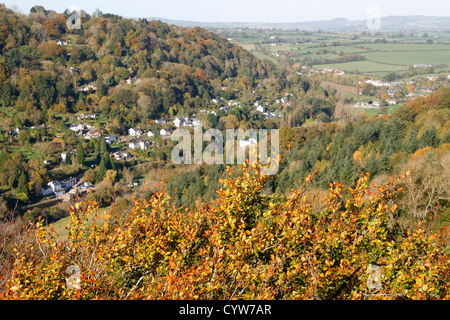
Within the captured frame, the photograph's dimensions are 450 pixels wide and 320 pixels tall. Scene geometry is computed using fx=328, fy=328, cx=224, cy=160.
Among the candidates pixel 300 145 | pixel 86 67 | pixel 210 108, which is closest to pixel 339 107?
pixel 210 108

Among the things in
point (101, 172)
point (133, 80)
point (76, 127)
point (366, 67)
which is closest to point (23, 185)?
point (101, 172)

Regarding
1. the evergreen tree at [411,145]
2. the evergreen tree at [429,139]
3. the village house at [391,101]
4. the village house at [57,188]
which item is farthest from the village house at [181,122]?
the evergreen tree at [429,139]

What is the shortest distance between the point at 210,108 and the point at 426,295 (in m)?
63.8

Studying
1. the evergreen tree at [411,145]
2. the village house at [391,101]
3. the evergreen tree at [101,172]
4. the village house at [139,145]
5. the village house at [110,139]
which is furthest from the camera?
the village house at [391,101]

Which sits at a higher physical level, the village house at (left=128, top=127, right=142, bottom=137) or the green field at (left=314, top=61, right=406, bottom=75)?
the green field at (left=314, top=61, right=406, bottom=75)

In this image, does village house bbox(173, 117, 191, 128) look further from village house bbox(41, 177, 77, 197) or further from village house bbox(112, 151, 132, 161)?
village house bbox(41, 177, 77, 197)

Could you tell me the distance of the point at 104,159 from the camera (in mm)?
37219

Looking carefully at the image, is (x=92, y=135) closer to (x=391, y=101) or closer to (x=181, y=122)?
(x=181, y=122)

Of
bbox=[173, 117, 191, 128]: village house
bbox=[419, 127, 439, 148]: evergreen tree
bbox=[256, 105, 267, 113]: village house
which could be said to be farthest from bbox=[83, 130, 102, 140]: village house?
bbox=[419, 127, 439, 148]: evergreen tree

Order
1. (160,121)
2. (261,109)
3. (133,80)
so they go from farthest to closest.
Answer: (261,109) < (133,80) < (160,121)

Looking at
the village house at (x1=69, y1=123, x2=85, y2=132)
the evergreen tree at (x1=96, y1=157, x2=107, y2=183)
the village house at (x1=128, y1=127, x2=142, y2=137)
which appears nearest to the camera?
the evergreen tree at (x1=96, y1=157, x2=107, y2=183)

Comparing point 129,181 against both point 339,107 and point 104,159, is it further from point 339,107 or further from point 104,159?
point 339,107

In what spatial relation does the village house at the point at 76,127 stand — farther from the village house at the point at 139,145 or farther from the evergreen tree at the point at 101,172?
the evergreen tree at the point at 101,172

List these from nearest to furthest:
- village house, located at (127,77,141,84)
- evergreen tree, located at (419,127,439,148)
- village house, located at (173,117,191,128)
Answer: evergreen tree, located at (419,127,439,148)
village house, located at (173,117,191,128)
village house, located at (127,77,141,84)
